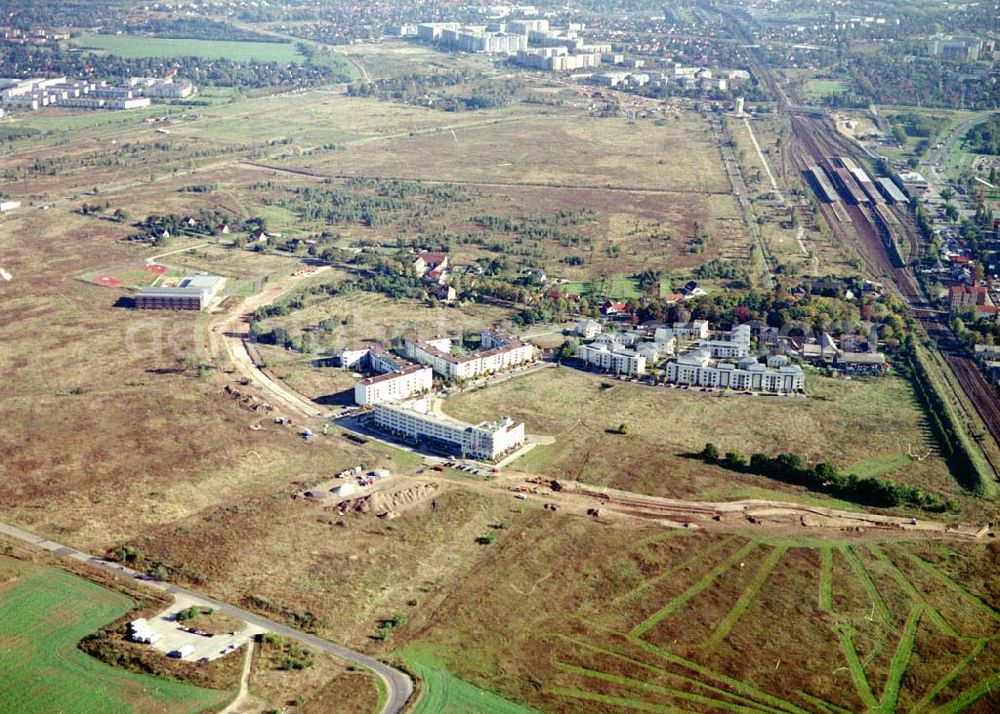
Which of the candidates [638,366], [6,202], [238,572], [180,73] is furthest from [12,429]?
[180,73]

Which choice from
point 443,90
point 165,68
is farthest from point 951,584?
point 165,68

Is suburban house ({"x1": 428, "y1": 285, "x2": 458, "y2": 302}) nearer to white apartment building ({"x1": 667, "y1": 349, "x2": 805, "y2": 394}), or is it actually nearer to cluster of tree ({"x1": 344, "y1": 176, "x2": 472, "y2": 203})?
white apartment building ({"x1": 667, "y1": 349, "x2": 805, "y2": 394})

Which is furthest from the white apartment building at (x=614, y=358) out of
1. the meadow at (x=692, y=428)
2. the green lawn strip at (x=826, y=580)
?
the green lawn strip at (x=826, y=580)

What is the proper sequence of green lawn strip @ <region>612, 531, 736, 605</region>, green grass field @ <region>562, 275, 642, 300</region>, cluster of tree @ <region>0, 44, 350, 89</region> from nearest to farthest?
green lawn strip @ <region>612, 531, 736, 605</region>
green grass field @ <region>562, 275, 642, 300</region>
cluster of tree @ <region>0, 44, 350, 89</region>

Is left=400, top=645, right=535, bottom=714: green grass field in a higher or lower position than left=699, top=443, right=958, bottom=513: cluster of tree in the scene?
lower

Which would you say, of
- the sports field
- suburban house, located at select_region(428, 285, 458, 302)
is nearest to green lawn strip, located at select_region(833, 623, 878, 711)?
suburban house, located at select_region(428, 285, 458, 302)

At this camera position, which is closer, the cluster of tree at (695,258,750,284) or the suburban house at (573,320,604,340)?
the suburban house at (573,320,604,340)

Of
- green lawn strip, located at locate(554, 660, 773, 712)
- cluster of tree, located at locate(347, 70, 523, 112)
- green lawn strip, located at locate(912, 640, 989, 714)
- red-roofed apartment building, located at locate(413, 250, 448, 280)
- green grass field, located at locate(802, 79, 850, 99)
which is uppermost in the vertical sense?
green grass field, located at locate(802, 79, 850, 99)

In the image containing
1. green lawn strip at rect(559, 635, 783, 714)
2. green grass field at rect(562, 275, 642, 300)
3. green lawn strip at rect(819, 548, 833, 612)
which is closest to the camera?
green lawn strip at rect(559, 635, 783, 714)
